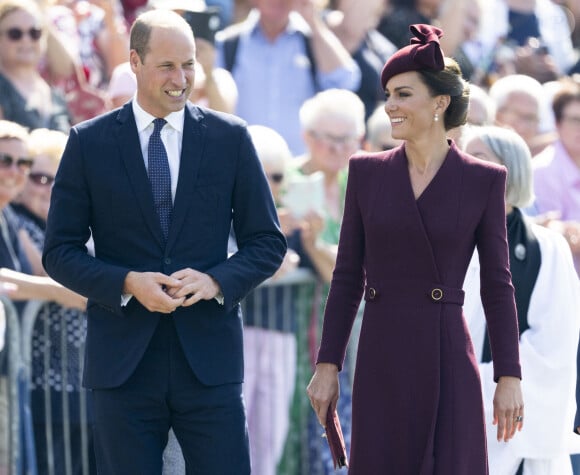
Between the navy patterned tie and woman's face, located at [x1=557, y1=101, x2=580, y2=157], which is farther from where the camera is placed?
woman's face, located at [x1=557, y1=101, x2=580, y2=157]

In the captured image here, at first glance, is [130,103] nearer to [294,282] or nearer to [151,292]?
[151,292]

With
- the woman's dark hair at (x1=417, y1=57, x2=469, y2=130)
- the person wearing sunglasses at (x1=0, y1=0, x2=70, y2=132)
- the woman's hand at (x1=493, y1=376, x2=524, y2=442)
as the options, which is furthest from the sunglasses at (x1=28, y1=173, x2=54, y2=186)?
the woman's hand at (x1=493, y1=376, x2=524, y2=442)

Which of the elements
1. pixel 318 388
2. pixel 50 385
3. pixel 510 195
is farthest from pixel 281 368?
pixel 318 388

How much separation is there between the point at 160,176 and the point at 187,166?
0.10 meters

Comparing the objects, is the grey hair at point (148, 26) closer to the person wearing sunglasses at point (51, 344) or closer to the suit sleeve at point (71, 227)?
the suit sleeve at point (71, 227)

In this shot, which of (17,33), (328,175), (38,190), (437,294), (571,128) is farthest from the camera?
(571,128)

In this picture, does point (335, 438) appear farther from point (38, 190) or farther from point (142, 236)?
point (38, 190)

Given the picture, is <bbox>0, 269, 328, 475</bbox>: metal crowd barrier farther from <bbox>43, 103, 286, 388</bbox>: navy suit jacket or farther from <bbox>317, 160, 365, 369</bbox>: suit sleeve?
<bbox>317, 160, 365, 369</bbox>: suit sleeve

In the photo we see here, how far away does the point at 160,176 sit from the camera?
5152mm

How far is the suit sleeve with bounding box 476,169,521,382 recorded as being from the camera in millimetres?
5059

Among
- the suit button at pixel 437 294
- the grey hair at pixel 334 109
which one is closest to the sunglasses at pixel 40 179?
the grey hair at pixel 334 109

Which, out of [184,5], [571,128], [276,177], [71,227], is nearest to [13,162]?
[276,177]

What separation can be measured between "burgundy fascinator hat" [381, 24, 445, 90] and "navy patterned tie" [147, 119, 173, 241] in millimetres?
864

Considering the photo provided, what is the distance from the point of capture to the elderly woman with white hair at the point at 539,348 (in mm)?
5922
